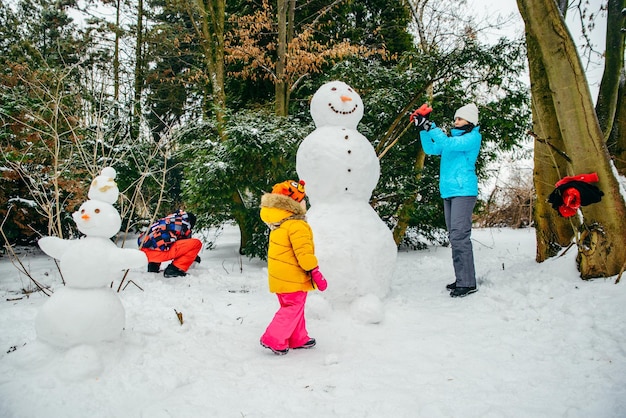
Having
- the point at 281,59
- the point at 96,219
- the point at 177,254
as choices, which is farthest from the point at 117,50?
the point at 96,219

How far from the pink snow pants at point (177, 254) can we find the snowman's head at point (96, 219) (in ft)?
7.37

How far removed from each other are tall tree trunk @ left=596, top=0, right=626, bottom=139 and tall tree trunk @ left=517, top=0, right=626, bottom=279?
4.81 ft

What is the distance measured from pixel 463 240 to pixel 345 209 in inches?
47.0

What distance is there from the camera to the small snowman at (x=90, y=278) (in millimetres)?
2186

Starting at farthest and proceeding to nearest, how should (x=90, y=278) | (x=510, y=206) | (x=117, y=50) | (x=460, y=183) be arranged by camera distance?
1. (x=117, y=50)
2. (x=510, y=206)
3. (x=460, y=183)
4. (x=90, y=278)

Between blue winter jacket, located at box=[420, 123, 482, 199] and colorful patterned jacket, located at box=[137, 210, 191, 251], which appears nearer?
blue winter jacket, located at box=[420, 123, 482, 199]

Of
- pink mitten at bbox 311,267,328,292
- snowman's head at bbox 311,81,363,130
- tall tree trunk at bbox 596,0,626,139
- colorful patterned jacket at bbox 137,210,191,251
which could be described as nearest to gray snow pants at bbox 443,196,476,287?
snowman's head at bbox 311,81,363,130

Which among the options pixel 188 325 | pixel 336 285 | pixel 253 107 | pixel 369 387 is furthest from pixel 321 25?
pixel 369 387

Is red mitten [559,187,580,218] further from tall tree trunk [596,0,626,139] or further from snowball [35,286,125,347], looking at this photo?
snowball [35,286,125,347]

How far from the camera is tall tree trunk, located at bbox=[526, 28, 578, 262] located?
378cm

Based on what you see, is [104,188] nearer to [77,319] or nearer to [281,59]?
[77,319]

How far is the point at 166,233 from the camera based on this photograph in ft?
15.6

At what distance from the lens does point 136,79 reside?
11.7 metres

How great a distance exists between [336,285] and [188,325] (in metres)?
1.27
